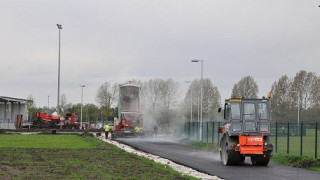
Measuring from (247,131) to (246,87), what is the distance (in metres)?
66.7

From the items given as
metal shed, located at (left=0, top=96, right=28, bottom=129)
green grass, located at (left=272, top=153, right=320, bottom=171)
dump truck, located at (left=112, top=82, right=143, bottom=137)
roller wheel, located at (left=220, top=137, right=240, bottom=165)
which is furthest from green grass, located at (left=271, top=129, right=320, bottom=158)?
metal shed, located at (left=0, top=96, right=28, bottom=129)

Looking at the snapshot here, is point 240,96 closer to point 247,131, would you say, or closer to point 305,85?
point 305,85

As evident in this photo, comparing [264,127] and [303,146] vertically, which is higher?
[264,127]

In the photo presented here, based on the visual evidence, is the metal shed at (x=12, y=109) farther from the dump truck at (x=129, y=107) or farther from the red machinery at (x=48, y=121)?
the dump truck at (x=129, y=107)

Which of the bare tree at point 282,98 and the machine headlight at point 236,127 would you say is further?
the bare tree at point 282,98

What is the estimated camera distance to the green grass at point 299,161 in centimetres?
2348

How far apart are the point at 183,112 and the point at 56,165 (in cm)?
6853

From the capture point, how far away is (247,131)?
79.4 ft

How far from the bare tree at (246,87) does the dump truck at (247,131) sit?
2451 inches

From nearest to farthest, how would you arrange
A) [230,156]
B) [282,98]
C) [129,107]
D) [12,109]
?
[230,156], [129,107], [282,98], [12,109]

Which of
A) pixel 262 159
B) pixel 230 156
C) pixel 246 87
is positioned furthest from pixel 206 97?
pixel 230 156

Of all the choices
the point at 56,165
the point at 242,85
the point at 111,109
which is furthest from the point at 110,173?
the point at 111,109

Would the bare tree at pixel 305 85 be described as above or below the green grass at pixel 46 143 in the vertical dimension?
above

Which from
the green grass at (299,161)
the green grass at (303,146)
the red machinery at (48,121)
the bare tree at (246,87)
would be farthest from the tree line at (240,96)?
the green grass at (299,161)
